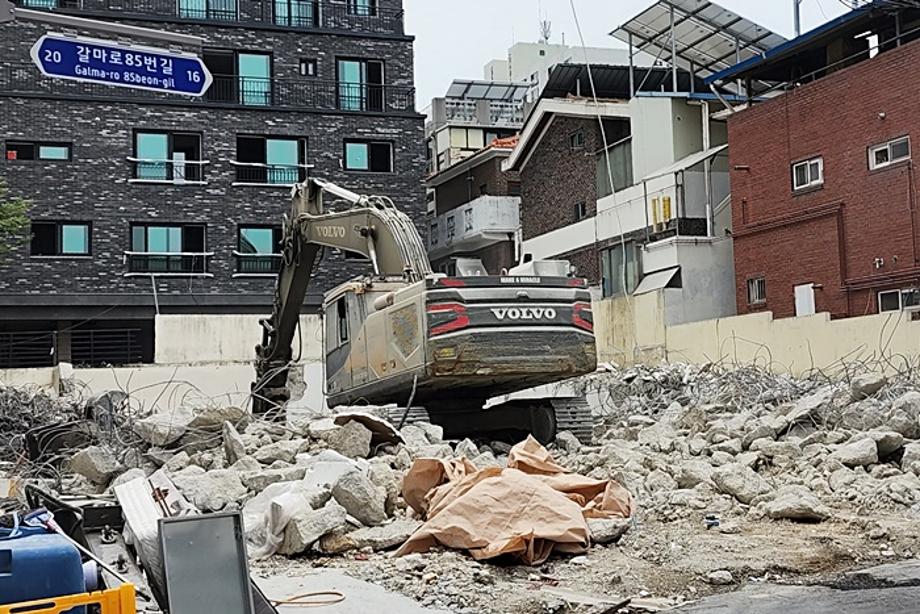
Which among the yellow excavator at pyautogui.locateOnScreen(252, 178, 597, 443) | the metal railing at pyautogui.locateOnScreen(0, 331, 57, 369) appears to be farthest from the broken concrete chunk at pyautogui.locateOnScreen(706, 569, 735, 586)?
the metal railing at pyautogui.locateOnScreen(0, 331, 57, 369)

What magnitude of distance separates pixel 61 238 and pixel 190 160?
195 inches

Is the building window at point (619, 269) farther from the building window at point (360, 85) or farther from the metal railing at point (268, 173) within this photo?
the metal railing at point (268, 173)

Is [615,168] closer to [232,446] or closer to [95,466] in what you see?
[232,446]

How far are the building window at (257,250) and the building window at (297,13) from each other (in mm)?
7414

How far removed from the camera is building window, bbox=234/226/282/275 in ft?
133

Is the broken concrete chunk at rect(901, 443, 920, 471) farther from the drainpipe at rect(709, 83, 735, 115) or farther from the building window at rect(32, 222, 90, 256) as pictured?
the building window at rect(32, 222, 90, 256)

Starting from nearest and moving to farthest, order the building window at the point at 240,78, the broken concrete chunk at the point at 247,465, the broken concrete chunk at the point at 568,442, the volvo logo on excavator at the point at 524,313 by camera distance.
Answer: the broken concrete chunk at the point at 247,465
the volvo logo on excavator at the point at 524,313
the broken concrete chunk at the point at 568,442
the building window at the point at 240,78

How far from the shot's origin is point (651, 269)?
33.7 metres

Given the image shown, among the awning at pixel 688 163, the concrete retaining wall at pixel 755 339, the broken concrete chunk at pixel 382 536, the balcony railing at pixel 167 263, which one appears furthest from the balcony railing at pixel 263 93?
the broken concrete chunk at pixel 382 536

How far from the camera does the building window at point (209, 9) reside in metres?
41.0

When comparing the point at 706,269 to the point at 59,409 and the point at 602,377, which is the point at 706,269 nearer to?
the point at 602,377

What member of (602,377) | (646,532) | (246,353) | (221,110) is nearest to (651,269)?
(602,377)

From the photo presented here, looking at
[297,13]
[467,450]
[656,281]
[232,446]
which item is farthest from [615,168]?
[232,446]

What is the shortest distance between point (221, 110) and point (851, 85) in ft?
69.8
